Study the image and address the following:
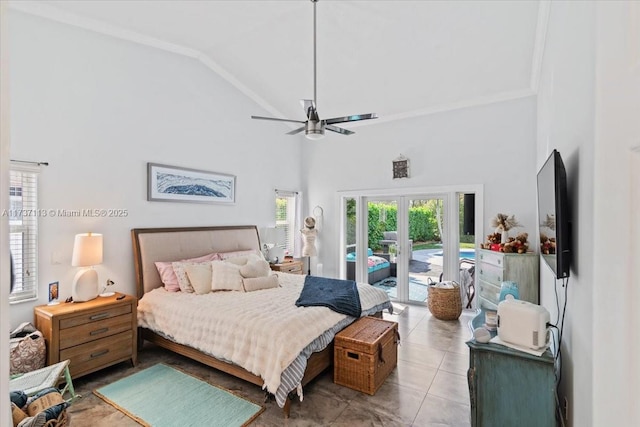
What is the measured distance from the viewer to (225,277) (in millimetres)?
3656

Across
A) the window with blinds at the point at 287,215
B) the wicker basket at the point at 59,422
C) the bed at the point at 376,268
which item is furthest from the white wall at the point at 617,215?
the window with blinds at the point at 287,215

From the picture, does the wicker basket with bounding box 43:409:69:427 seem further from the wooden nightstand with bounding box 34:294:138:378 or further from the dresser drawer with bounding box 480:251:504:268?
the dresser drawer with bounding box 480:251:504:268

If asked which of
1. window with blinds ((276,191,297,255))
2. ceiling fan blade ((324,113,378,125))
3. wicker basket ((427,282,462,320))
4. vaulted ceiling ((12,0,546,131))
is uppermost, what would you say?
vaulted ceiling ((12,0,546,131))

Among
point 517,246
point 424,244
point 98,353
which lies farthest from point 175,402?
point 424,244

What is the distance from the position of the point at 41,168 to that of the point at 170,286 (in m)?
1.67

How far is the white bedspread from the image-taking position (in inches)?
95.9

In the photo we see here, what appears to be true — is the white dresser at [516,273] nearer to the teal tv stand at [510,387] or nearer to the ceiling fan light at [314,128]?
the teal tv stand at [510,387]

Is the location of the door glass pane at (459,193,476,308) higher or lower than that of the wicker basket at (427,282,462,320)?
higher

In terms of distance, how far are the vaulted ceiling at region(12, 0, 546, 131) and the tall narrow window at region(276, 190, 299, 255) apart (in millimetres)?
1983

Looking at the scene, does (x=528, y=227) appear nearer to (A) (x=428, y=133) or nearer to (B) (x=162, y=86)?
(A) (x=428, y=133)

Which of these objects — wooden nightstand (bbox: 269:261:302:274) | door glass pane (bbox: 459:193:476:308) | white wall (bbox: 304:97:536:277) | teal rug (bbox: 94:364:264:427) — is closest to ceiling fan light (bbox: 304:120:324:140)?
teal rug (bbox: 94:364:264:427)

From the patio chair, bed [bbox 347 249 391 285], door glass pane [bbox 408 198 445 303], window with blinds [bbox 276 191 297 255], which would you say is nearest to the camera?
door glass pane [bbox 408 198 445 303]

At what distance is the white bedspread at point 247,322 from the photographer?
244cm

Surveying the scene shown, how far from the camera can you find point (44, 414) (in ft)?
5.00
